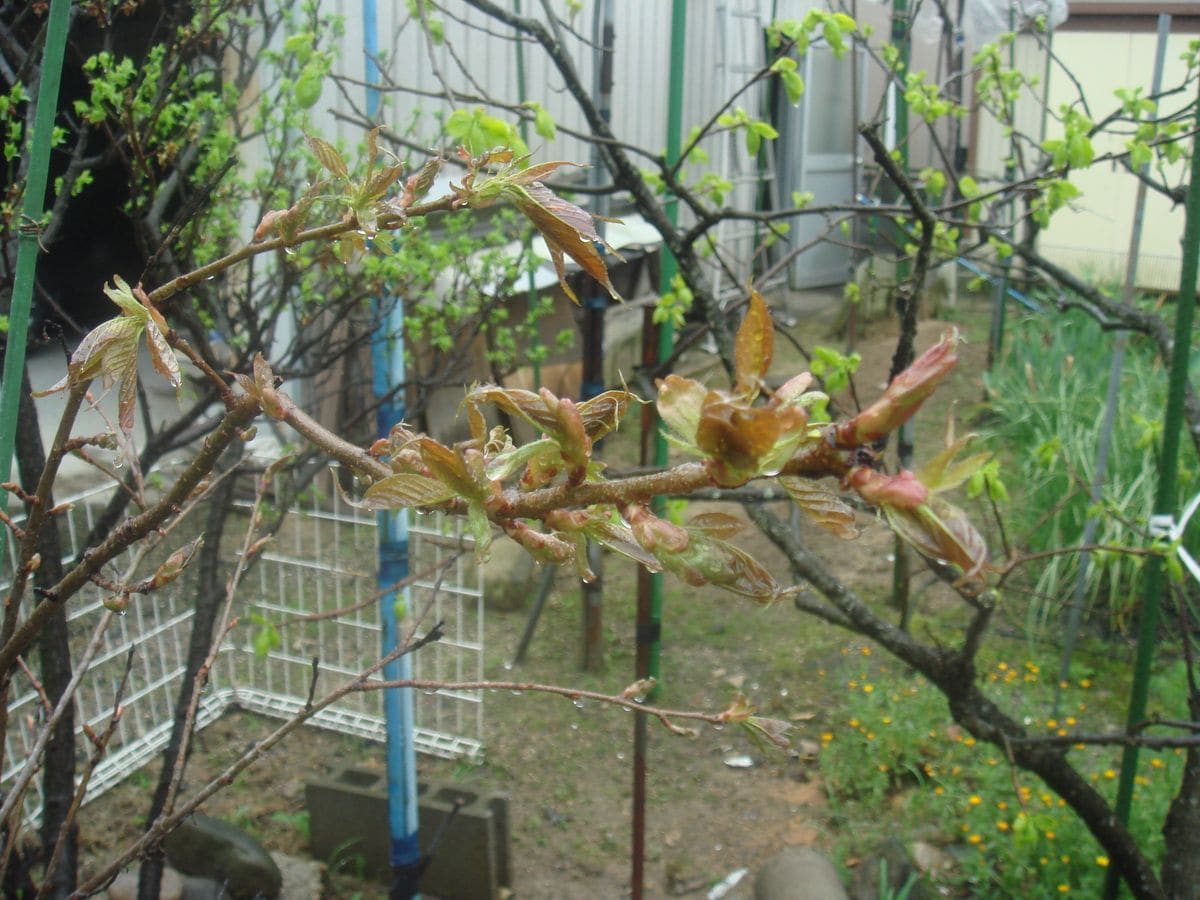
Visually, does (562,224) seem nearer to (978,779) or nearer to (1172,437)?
(1172,437)

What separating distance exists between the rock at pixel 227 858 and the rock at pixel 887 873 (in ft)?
4.77

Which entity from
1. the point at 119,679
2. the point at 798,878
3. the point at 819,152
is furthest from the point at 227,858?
the point at 819,152

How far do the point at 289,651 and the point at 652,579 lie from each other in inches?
57.6

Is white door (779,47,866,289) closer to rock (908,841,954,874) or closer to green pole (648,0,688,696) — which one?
green pole (648,0,688,696)

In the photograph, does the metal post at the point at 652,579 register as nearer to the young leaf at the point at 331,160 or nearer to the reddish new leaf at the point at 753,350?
the young leaf at the point at 331,160

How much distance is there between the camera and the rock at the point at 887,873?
2711 mm

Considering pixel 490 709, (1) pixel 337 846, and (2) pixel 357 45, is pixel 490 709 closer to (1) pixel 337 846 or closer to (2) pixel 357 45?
(1) pixel 337 846

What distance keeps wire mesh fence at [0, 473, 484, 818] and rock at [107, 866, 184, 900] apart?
0.50 meters

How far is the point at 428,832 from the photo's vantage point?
113 inches

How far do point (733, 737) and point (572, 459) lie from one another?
328 centimetres

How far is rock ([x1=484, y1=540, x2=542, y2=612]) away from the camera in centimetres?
428

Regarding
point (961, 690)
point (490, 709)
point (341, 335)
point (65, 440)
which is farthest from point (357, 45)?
point (65, 440)

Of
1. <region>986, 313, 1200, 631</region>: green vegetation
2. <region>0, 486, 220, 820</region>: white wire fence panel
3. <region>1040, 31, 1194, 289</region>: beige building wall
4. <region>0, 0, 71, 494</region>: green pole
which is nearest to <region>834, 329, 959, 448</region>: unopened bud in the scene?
<region>0, 0, 71, 494</region>: green pole

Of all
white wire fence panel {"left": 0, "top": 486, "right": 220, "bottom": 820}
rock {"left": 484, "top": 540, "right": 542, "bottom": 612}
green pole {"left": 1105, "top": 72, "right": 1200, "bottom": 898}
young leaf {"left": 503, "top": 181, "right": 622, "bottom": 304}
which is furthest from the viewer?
rock {"left": 484, "top": 540, "right": 542, "bottom": 612}
